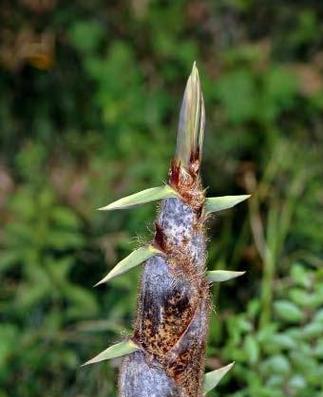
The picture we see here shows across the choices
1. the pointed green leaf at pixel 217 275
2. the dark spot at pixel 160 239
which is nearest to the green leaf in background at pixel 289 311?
the pointed green leaf at pixel 217 275

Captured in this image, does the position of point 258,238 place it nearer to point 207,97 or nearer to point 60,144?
point 207,97

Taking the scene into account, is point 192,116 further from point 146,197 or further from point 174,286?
point 174,286

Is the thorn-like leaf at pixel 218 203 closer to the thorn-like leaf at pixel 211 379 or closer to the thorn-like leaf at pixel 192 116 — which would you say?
the thorn-like leaf at pixel 192 116

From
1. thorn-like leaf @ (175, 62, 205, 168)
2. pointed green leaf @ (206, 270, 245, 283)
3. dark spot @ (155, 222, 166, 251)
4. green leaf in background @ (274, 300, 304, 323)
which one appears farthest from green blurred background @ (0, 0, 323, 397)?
thorn-like leaf @ (175, 62, 205, 168)

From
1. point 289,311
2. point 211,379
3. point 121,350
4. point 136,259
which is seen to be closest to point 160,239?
point 136,259

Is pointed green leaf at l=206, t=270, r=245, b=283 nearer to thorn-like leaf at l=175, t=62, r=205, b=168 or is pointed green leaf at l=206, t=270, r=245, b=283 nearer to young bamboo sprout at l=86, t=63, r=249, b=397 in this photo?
young bamboo sprout at l=86, t=63, r=249, b=397

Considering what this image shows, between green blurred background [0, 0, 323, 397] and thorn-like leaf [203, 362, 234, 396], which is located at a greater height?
thorn-like leaf [203, 362, 234, 396]
